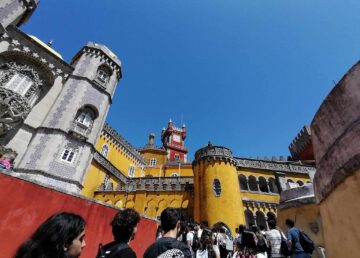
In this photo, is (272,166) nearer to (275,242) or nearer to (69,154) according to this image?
(275,242)

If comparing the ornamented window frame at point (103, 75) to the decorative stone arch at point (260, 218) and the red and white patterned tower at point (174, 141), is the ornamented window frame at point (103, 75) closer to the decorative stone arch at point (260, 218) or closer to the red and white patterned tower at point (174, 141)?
the decorative stone arch at point (260, 218)

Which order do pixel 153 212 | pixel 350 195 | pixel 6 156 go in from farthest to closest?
pixel 153 212 → pixel 6 156 → pixel 350 195

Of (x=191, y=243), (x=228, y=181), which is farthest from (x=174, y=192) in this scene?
(x=191, y=243)

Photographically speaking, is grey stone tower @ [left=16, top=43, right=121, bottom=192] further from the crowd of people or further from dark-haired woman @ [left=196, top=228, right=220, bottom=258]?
the crowd of people

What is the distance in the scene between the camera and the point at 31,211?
598 centimetres

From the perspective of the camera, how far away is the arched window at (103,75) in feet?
64.0

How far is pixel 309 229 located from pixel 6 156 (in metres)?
17.8

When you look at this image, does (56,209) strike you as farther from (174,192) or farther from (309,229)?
(174,192)

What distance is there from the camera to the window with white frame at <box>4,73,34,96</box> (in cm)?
1475

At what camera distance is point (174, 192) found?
902 inches

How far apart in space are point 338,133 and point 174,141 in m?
46.3

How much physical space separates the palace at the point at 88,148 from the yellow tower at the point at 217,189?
0.09 m

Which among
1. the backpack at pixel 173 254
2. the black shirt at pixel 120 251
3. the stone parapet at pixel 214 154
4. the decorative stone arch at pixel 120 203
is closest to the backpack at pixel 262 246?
the backpack at pixel 173 254

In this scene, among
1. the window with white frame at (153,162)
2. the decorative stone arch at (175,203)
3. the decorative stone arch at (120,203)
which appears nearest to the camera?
the decorative stone arch at (175,203)
